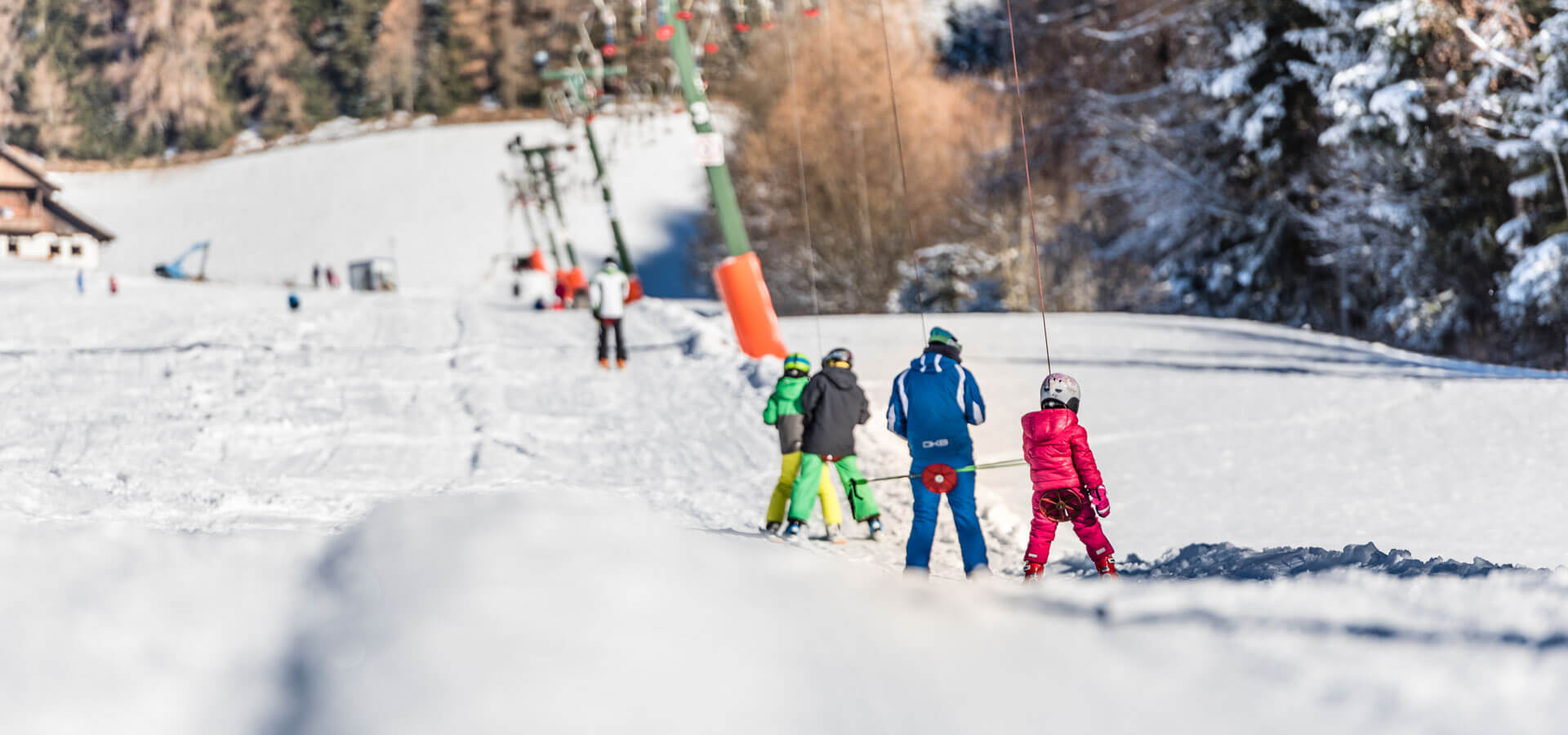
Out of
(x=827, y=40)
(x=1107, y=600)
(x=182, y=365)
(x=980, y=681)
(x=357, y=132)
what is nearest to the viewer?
(x=980, y=681)

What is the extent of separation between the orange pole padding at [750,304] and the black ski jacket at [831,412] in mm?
6011

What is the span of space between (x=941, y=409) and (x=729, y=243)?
7536mm

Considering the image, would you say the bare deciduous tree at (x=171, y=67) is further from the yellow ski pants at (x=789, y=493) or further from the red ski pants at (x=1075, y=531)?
the red ski pants at (x=1075, y=531)

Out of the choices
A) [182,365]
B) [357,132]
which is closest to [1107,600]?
[182,365]

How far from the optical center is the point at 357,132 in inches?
2635

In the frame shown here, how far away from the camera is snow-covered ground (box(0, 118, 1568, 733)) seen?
2.68m

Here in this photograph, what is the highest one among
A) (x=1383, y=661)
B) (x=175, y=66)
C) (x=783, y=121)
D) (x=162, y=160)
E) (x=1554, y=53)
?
(x=175, y=66)

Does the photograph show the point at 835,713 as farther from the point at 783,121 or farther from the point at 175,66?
the point at 175,66

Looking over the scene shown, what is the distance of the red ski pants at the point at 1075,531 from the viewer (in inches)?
232

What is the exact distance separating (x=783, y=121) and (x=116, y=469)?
104 feet

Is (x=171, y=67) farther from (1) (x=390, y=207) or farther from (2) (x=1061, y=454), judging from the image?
(2) (x=1061, y=454)

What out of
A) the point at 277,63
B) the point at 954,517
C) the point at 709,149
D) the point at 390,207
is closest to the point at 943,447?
the point at 954,517

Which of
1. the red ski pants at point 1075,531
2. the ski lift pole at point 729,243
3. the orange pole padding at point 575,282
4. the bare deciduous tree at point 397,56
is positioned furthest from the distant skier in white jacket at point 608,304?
the bare deciduous tree at point 397,56

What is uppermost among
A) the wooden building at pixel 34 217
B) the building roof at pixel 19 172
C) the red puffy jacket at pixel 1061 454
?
the building roof at pixel 19 172
